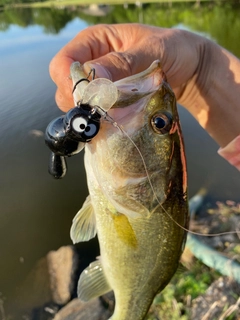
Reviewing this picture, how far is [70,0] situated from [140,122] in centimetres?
5677

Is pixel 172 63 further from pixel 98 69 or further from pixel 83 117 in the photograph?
pixel 83 117

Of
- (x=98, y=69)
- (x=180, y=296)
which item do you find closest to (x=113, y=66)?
(x=98, y=69)

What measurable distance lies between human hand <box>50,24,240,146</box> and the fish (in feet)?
0.83

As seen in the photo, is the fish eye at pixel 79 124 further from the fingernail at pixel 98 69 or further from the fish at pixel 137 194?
the fingernail at pixel 98 69

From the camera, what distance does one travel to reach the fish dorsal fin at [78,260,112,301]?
2137mm

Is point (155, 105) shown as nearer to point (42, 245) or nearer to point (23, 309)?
point (23, 309)

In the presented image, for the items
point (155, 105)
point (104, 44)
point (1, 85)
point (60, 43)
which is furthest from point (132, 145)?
point (60, 43)

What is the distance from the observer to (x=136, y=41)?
230cm

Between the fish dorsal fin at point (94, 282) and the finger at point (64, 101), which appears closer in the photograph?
the finger at point (64, 101)

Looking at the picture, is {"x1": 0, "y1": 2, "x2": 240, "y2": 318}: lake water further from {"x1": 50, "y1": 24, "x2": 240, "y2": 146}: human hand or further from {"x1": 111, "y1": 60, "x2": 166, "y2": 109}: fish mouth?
{"x1": 111, "y1": 60, "x2": 166, "y2": 109}: fish mouth

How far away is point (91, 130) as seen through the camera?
56.0 inches

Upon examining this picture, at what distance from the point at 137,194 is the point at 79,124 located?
52 cm

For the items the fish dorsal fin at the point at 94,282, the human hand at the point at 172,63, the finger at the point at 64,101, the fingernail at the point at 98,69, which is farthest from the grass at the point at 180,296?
the fingernail at the point at 98,69

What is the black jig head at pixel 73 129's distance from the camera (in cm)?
138
